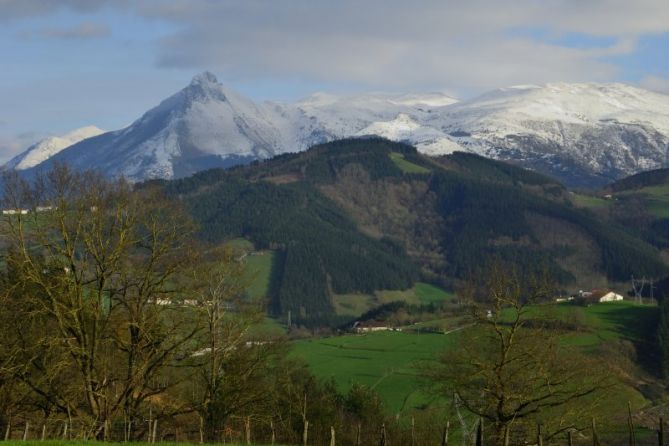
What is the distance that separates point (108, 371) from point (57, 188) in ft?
26.6

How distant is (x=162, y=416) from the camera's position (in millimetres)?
34219

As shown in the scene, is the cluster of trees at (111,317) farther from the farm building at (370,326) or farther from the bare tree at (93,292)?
the farm building at (370,326)

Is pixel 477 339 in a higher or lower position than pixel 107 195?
lower

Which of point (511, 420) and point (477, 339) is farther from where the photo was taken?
point (477, 339)

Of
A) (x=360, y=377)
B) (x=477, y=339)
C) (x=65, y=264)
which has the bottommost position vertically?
(x=360, y=377)

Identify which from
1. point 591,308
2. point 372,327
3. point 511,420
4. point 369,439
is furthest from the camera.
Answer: point 372,327

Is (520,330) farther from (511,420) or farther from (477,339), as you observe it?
(511,420)

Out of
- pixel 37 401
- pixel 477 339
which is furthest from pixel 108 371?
pixel 477 339

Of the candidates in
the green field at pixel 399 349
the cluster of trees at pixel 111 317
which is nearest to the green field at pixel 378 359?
the green field at pixel 399 349

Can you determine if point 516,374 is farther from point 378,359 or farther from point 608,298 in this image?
point 608,298

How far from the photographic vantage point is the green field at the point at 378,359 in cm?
9562

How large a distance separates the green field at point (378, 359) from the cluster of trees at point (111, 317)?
48.7 meters

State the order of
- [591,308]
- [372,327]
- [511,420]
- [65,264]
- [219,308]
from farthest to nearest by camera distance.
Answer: [372,327] → [591,308] → [219,308] → [65,264] → [511,420]

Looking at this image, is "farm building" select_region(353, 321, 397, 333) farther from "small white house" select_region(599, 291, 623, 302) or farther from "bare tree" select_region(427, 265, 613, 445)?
"bare tree" select_region(427, 265, 613, 445)
